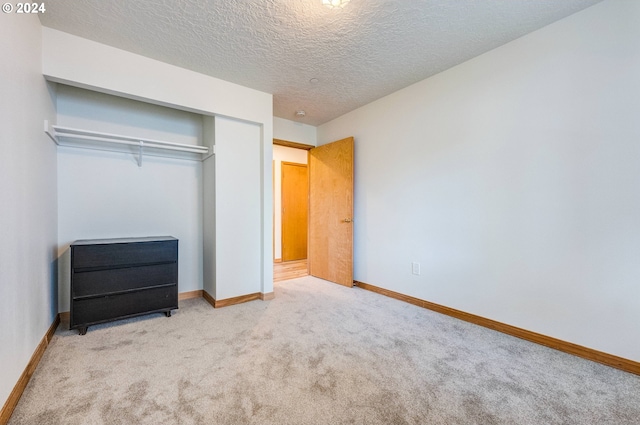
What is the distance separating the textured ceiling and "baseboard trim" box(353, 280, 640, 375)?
238 cm

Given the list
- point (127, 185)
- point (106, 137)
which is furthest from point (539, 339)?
point (106, 137)

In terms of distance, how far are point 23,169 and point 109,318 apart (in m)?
1.39

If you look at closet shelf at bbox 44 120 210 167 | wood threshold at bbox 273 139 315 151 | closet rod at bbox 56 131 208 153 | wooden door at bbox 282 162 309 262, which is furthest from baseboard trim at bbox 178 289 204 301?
wooden door at bbox 282 162 309 262

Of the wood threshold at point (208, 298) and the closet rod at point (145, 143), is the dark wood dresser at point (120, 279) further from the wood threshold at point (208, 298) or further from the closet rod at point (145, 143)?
the closet rod at point (145, 143)

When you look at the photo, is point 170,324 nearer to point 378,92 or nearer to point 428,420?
point 428,420

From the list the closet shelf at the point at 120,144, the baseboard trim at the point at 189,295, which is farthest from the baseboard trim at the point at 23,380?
the closet shelf at the point at 120,144

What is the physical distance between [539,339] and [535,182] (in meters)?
1.22

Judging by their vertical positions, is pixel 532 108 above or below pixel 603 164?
above

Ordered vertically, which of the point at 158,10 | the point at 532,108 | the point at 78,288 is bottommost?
the point at 78,288

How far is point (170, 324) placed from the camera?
244 centimetres

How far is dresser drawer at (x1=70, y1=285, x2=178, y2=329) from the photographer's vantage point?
2227mm

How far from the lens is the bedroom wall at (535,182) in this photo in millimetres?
1784

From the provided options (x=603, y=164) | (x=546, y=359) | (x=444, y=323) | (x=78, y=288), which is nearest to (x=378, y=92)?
(x=603, y=164)

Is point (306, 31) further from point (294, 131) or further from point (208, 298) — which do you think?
point (208, 298)
